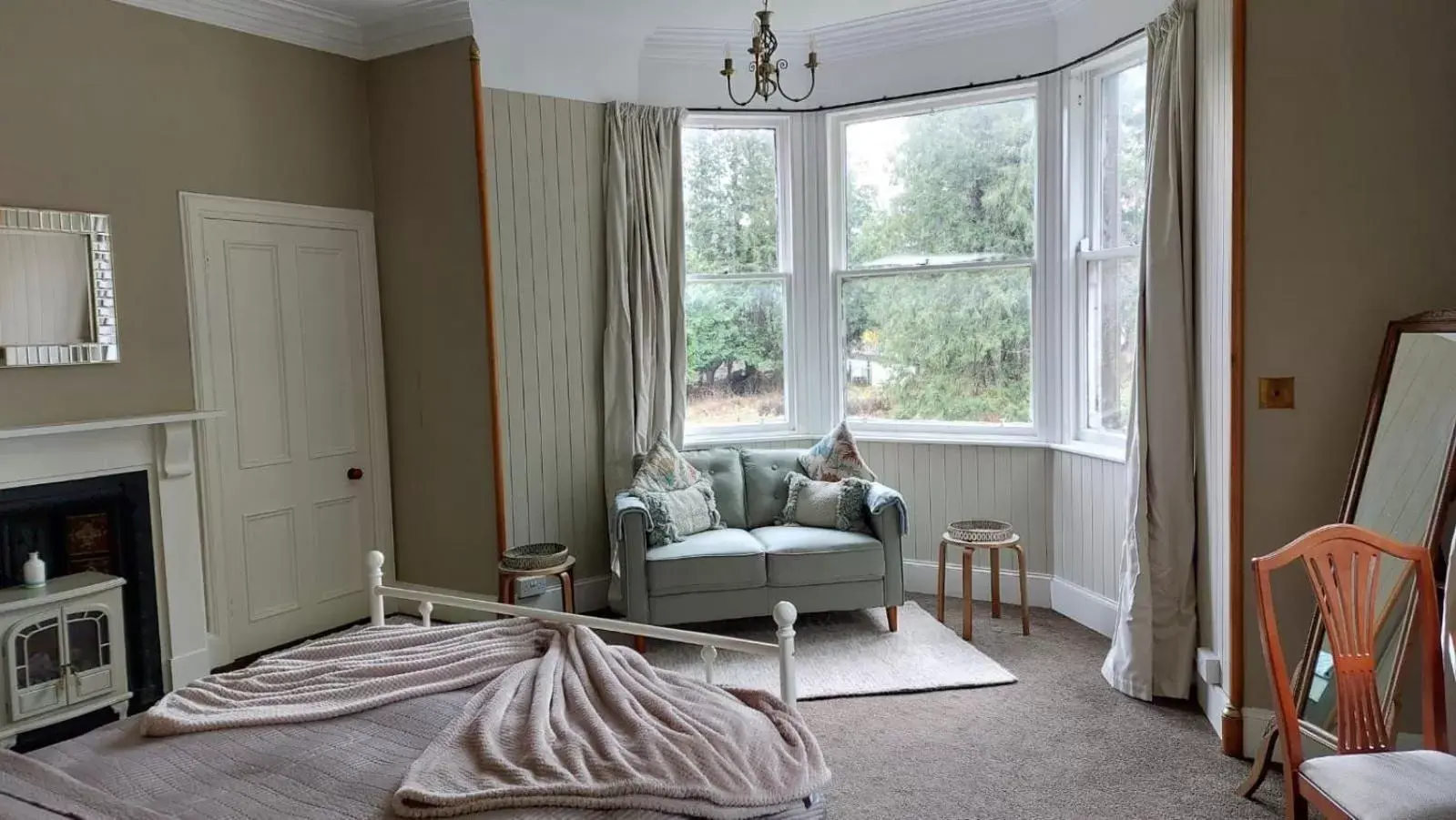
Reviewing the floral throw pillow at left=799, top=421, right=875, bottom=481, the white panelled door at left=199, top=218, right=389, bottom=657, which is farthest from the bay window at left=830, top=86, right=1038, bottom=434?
the white panelled door at left=199, top=218, right=389, bottom=657

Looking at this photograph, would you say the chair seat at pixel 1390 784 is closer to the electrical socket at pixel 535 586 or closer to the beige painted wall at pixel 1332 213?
the beige painted wall at pixel 1332 213

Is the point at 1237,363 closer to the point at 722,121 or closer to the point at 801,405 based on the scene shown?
the point at 801,405

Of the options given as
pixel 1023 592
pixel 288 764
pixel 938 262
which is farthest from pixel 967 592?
pixel 288 764

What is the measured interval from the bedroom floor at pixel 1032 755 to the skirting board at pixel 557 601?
159 cm

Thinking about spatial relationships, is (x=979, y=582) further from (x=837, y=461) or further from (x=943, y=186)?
(x=943, y=186)

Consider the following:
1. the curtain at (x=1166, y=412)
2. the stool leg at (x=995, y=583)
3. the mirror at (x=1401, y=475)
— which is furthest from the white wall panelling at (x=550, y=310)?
the mirror at (x=1401, y=475)

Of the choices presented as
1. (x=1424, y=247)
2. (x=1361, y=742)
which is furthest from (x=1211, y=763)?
(x=1424, y=247)

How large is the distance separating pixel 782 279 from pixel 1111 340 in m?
1.76

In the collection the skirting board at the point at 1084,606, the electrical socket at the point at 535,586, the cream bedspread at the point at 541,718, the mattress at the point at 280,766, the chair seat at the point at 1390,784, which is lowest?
the skirting board at the point at 1084,606

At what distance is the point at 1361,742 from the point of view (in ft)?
7.66

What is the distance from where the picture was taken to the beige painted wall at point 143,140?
3564 mm

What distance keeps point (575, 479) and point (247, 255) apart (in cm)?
184

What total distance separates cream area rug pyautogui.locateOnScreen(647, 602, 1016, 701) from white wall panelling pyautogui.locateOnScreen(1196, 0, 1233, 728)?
0.85 metres

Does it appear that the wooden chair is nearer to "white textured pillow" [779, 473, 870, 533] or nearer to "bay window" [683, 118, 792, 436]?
"white textured pillow" [779, 473, 870, 533]
